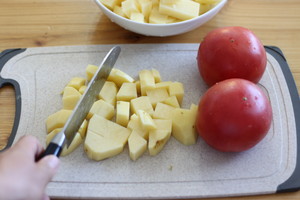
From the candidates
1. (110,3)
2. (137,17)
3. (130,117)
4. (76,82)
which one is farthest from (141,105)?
(110,3)

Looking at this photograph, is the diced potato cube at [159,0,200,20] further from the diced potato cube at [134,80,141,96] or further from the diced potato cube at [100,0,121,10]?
the diced potato cube at [134,80,141,96]

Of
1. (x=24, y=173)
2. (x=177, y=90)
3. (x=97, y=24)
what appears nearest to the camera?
(x=24, y=173)

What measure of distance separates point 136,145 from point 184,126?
171 millimetres

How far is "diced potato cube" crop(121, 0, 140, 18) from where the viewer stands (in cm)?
131

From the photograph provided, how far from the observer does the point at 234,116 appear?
0.98 m

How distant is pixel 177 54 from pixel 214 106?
43 centimetres

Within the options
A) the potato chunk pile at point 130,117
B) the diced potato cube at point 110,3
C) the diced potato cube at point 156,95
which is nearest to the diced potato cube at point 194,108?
the potato chunk pile at point 130,117

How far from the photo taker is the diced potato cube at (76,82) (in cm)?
124

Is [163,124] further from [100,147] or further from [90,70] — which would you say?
[90,70]

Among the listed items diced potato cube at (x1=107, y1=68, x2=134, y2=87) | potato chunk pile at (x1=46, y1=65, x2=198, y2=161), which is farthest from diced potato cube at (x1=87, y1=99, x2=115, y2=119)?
diced potato cube at (x1=107, y1=68, x2=134, y2=87)

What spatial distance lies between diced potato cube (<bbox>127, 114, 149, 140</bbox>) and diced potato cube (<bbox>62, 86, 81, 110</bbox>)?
0.21 meters

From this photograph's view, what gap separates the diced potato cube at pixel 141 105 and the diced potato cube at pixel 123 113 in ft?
0.07

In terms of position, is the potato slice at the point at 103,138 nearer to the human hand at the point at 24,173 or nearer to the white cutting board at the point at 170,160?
the white cutting board at the point at 170,160

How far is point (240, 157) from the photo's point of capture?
109 centimetres
